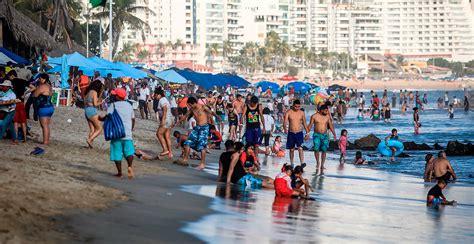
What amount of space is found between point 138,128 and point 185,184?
1250cm

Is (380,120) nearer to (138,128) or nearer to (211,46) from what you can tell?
(138,128)

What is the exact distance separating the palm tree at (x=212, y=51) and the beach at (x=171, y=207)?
16195cm

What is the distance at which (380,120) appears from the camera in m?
52.0

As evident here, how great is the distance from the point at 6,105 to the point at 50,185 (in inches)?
199

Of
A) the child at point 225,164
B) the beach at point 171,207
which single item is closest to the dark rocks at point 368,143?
the beach at point 171,207

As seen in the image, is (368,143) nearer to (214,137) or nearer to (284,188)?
(214,137)

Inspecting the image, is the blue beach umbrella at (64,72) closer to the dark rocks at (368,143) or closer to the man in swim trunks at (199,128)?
the dark rocks at (368,143)

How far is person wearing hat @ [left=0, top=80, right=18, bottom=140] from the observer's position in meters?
14.6

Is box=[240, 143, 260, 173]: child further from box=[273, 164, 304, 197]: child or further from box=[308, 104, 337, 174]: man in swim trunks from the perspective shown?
box=[308, 104, 337, 174]: man in swim trunks

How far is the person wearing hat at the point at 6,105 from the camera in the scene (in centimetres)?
1464

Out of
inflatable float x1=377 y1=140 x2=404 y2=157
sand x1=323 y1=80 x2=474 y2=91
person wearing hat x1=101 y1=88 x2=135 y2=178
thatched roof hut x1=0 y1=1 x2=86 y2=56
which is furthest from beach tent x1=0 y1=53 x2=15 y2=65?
sand x1=323 y1=80 x2=474 y2=91

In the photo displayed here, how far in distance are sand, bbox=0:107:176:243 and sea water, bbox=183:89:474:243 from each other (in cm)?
118

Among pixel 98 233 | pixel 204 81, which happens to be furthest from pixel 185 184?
pixel 204 81

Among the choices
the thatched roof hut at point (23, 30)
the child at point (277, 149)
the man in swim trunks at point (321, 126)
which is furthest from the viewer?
the thatched roof hut at point (23, 30)
